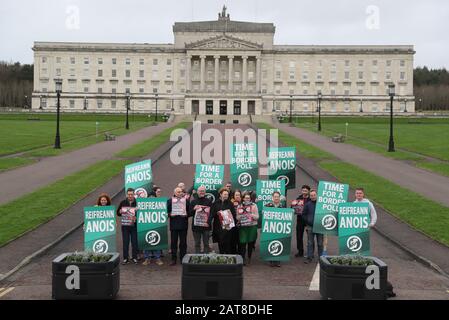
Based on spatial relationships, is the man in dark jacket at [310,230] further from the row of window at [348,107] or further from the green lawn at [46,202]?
the row of window at [348,107]

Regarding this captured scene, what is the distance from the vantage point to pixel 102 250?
54.0 feet

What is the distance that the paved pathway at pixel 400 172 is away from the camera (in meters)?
30.2

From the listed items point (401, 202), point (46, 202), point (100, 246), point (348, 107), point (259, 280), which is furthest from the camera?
point (348, 107)

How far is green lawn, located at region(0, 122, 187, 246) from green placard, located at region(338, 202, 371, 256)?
33.9 ft

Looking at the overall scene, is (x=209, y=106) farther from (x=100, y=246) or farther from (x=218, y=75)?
(x=100, y=246)

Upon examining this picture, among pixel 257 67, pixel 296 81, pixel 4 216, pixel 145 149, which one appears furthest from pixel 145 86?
pixel 4 216

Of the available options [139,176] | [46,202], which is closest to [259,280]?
[139,176]

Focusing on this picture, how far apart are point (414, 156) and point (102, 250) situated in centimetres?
3673

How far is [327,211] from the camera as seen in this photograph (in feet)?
57.1

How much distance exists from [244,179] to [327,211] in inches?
310

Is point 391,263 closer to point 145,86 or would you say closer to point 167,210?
point 167,210

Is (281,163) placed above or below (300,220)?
above

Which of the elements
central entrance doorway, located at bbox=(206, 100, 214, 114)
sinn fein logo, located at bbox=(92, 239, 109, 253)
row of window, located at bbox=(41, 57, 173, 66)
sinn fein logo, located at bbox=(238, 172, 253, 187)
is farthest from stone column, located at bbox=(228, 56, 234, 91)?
sinn fein logo, located at bbox=(92, 239, 109, 253)

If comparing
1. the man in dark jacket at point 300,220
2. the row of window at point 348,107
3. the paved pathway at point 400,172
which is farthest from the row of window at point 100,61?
the man in dark jacket at point 300,220
